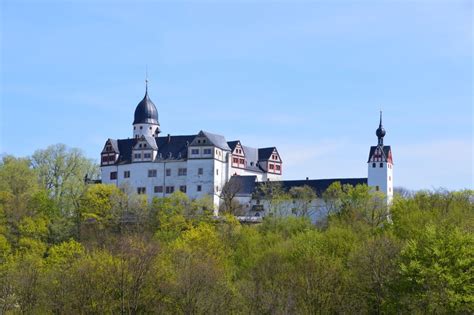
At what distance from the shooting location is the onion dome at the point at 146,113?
339 ft

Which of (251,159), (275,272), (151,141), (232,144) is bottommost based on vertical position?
(275,272)

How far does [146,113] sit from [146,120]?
0.89 meters

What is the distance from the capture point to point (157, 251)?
48688 millimetres

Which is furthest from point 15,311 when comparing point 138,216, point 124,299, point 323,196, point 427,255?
point 323,196

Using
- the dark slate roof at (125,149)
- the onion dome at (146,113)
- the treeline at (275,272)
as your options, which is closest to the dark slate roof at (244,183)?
the dark slate roof at (125,149)

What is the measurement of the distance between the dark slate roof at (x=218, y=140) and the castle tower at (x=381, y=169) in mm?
15671

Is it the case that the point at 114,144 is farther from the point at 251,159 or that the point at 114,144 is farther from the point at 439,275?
the point at 439,275

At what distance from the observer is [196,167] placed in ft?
306

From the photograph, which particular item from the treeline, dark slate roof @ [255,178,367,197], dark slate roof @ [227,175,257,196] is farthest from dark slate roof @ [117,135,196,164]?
the treeline

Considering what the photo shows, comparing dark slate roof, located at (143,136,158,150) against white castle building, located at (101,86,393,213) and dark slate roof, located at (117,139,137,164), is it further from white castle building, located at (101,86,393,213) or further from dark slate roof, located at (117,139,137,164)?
dark slate roof, located at (117,139,137,164)

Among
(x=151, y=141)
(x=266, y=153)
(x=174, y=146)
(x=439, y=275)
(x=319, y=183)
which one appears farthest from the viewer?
(x=266, y=153)

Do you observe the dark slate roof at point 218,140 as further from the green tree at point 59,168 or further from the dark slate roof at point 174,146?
the green tree at point 59,168

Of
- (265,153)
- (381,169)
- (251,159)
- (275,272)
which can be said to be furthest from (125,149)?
(275,272)

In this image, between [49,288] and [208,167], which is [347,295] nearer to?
[49,288]
